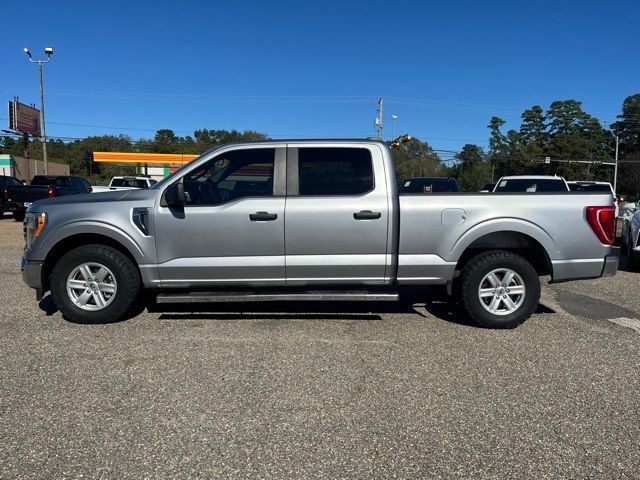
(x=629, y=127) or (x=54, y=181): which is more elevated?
(x=629, y=127)

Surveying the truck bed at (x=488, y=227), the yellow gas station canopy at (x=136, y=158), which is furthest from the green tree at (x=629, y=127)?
the truck bed at (x=488, y=227)

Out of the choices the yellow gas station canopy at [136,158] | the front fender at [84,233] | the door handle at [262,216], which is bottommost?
the front fender at [84,233]

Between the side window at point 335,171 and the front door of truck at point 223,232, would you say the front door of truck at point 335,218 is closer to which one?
the side window at point 335,171

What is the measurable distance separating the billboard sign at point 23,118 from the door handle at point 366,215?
51016mm

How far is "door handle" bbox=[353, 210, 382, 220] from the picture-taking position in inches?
203

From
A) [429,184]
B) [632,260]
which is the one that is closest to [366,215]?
[632,260]

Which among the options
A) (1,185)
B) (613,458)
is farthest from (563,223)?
(1,185)

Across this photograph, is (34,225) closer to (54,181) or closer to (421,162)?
(54,181)

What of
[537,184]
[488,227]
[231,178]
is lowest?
[488,227]

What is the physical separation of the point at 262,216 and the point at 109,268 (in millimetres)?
1710

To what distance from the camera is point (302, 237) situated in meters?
5.18

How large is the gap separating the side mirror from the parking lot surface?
1318 millimetres

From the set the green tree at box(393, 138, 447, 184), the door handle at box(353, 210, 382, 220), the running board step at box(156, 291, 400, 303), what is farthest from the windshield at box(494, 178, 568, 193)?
the green tree at box(393, 138, 447, 184)

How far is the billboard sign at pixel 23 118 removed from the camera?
4638cm
